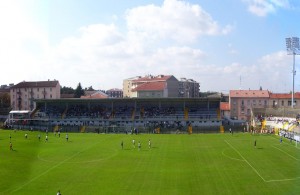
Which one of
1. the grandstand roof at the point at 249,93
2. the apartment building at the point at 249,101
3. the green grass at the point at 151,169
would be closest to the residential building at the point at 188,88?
the grandstand roof at the point at 249,93

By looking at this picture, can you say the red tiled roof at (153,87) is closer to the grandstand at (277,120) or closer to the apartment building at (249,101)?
the apartment building at (249,101)

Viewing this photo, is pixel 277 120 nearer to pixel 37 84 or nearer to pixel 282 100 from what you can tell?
pixel 282 100

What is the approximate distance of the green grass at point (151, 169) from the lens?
22.5 metres

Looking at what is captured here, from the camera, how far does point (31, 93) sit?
309ft

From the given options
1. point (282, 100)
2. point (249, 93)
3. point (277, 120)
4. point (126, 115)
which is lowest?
point (277, 120)

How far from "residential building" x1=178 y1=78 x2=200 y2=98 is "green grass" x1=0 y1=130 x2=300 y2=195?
86825 millimetres

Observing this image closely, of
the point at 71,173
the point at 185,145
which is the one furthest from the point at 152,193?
the point at 185,145

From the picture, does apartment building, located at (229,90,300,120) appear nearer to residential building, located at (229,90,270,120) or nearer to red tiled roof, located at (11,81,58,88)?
residential building, located at (229,90,270,120)

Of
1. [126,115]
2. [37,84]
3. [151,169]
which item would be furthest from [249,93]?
[151,169]

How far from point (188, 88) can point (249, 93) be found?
53.0 meters

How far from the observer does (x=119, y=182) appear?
78.5 feet

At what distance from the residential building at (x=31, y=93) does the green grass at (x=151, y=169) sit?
52977mm

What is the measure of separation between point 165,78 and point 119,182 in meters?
93.5

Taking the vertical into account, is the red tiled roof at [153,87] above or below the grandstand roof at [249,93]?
above
